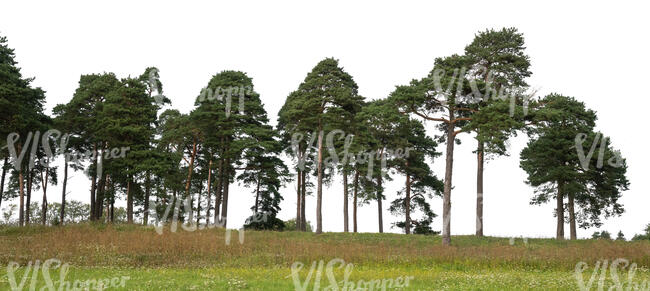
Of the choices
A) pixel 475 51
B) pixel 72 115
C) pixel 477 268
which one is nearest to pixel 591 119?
pixel 475 51

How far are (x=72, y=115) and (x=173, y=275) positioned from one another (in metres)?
31.8

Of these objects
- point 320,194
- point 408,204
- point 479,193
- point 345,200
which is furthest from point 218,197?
point 479,193

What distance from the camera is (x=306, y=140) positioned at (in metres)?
45.2

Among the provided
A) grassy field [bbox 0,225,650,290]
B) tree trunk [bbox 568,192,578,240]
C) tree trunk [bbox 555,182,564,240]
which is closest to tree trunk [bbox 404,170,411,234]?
tree trunk [bbox 555,182,564,240]

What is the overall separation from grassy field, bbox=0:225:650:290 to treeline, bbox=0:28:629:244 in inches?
339

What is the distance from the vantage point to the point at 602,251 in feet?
81.8

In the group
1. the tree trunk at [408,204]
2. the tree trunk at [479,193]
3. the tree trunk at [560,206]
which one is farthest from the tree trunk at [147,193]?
the tree trunk at [560,206]

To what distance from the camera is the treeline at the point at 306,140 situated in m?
31.4

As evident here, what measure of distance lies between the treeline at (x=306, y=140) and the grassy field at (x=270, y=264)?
8.61m

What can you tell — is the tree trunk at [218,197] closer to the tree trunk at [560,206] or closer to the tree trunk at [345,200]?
the tree trunk at [345,200]

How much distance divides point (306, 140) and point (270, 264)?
25250 mm

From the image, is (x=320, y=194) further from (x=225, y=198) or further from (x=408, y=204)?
(x=408, y=204)

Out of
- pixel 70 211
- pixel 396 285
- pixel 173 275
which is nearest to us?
pixel 396 285

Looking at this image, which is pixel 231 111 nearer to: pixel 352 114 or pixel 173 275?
Result: pixel 352 114
